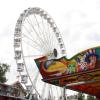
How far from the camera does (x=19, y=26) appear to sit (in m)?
57.0

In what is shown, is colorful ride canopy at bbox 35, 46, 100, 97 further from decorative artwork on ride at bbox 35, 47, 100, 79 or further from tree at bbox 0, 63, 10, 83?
tree at bbox 0, 63, 10, 83

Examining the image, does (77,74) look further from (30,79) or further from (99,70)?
(30,79)

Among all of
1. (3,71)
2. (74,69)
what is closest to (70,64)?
(74,69)

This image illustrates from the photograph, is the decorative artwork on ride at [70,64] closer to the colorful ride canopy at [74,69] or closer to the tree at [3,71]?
the colorful ride canopy at [74,69]

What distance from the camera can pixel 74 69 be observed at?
163 feet

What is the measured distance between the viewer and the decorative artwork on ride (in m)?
48.6

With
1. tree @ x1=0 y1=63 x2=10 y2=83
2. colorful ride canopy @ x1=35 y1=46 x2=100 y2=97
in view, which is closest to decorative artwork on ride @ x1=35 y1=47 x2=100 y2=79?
colorful ride canopy @ x1=35 y1=46 x2=100 y2=97

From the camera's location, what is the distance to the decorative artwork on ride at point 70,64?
160ft

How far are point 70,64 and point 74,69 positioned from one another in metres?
1.11

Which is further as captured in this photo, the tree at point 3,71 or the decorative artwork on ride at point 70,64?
the tree at point 3,71

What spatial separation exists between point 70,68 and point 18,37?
916cm

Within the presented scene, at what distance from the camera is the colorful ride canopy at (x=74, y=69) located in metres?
48.7

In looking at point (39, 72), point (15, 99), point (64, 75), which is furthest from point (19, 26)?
point (15, 99)

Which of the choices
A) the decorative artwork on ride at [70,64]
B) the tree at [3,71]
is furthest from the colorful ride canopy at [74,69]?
the tree at [3,71]
